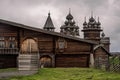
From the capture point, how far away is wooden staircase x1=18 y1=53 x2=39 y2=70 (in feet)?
114

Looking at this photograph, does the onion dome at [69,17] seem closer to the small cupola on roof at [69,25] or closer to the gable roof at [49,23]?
the small cupola on roof at [69,25]

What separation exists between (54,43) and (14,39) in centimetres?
532

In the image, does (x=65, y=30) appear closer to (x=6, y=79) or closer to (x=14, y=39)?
(x=14, y=39)

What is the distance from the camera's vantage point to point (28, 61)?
37.1m

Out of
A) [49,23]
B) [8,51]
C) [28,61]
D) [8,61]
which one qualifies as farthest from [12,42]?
[49,23]

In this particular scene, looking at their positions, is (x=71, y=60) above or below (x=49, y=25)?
below

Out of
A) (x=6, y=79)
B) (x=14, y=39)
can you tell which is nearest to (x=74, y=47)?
(x=14, y=39)

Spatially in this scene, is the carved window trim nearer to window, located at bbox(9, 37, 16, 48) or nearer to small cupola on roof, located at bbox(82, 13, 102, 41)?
window, located at bbox(9, 37, 16, 48)

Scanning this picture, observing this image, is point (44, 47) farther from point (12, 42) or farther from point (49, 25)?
point (49, 25)

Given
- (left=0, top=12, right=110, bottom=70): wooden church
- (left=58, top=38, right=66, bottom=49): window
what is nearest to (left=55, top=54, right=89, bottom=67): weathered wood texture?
(left=0, top=12, right=110, bottom=70): wooden church

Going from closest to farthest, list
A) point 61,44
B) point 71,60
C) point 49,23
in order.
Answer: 1. point 61,44
2. point 71,60
3. point 49,23

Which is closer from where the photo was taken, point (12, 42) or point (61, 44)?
point (12, 42)

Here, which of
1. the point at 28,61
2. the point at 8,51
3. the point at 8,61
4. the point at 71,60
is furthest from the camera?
the point at 71,60

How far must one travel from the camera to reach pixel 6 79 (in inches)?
930
